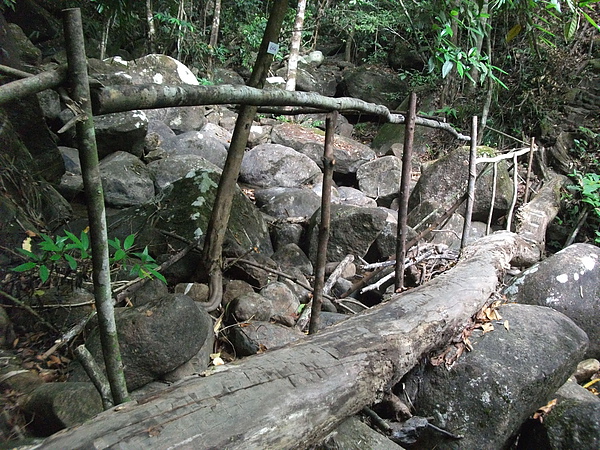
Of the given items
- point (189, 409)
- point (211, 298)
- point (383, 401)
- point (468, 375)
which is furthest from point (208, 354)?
point (468, 375)

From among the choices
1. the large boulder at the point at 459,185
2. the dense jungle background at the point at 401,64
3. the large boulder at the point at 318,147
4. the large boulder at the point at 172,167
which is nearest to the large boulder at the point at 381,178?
the dense jungle background at the point at 401,64

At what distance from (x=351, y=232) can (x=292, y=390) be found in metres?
3.64

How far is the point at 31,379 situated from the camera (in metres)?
2.07

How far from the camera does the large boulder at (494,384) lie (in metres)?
2.44

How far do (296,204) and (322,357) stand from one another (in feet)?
14.6

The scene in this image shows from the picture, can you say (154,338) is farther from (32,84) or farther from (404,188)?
(404,188)

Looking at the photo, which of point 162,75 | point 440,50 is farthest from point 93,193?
point 162,75

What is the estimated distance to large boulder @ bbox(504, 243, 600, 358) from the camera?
394cm

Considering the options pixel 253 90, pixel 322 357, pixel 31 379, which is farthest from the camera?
pixel 31 379

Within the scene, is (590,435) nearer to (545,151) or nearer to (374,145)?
(545,151)

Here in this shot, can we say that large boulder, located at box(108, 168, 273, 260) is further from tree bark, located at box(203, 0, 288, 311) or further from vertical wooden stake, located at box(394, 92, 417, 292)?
vertical wooden stake, located at box(394, 92, 417, 292)

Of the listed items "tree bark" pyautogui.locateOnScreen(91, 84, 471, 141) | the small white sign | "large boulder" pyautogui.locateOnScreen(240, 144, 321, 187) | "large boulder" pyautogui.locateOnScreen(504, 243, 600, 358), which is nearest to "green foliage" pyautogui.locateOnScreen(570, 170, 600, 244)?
"large boulder" pyautogui.locateOnScreen(504, 243, 600, 358)

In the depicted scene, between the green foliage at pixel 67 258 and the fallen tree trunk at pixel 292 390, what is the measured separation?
2.55 feet

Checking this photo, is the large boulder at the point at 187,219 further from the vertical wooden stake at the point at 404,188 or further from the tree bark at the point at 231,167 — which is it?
the vertical wooden stake at the point at 404,188
